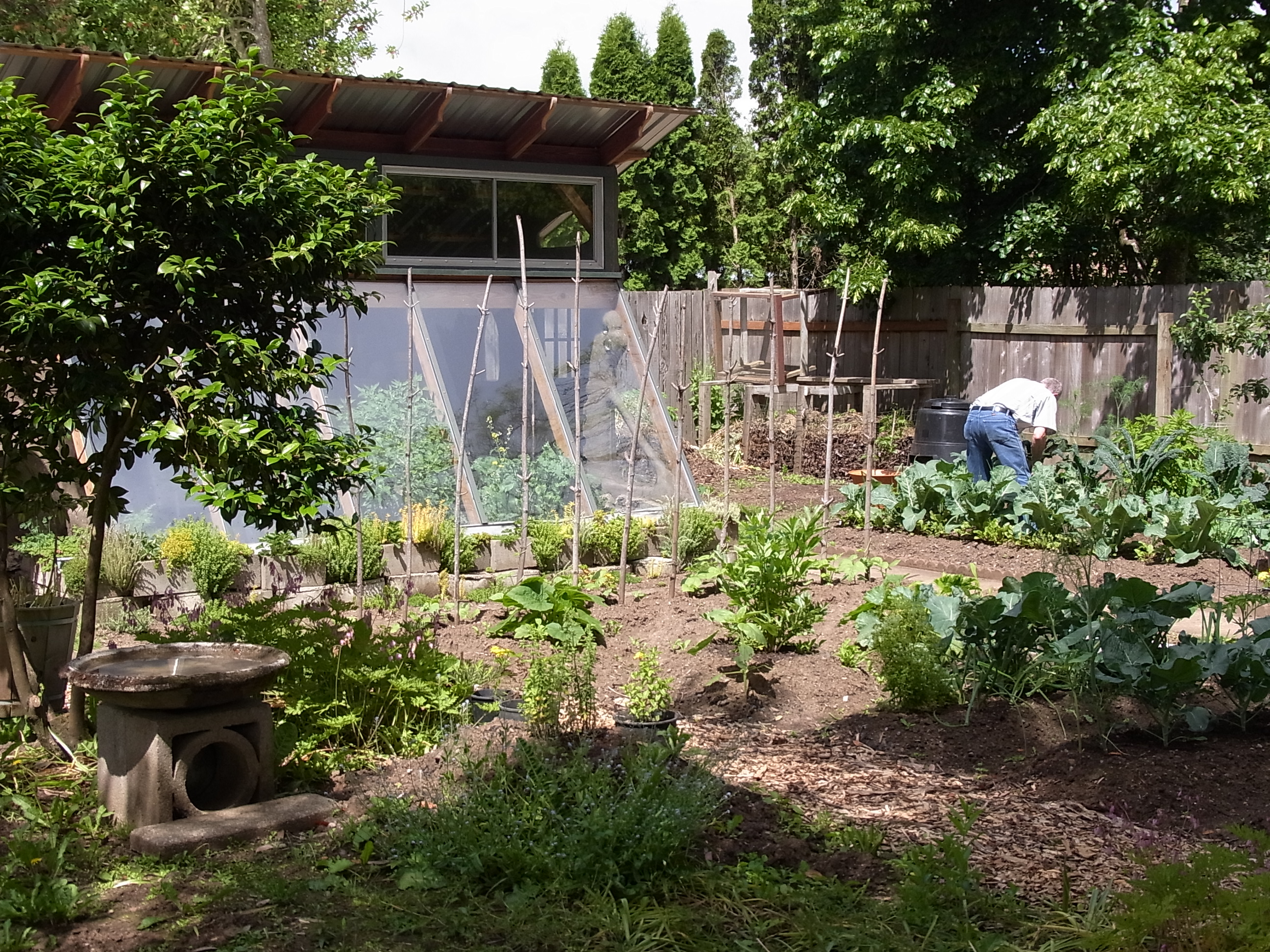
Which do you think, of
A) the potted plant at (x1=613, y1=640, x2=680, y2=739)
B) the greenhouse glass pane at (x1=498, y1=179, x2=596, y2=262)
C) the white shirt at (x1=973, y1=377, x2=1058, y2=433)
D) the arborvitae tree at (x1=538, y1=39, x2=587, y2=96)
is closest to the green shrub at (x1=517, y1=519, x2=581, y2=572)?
the greenhouse glass pane at (x1=498, y1=179, x2=596, y2=262)

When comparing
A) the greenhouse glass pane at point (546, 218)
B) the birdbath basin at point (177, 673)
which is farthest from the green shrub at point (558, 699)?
the greenhouse glass pane at point (546, 218)

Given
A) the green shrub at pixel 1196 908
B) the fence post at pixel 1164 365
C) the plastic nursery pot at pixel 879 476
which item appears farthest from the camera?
the fence post at pixel 1164 365

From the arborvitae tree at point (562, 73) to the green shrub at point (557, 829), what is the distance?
2666 centimetres

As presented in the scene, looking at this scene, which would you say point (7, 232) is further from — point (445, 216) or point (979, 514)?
point (979, 514)

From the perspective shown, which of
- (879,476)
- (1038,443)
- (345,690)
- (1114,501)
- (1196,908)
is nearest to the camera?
(1196,908)

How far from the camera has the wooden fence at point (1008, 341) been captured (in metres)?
12.9

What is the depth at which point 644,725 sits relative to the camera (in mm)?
5312

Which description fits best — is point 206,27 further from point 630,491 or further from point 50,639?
point 50,639

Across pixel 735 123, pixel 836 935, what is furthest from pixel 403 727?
pixel 735 123

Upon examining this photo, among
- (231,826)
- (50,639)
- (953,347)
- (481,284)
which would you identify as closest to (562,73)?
(953,347)

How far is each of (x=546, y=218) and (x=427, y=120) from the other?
4.69ft

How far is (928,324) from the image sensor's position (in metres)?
15.9

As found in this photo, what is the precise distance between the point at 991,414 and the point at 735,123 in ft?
67.7

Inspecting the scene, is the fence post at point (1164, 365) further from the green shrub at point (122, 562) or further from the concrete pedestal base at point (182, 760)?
the concrete pedestal base at point (182, 760)
